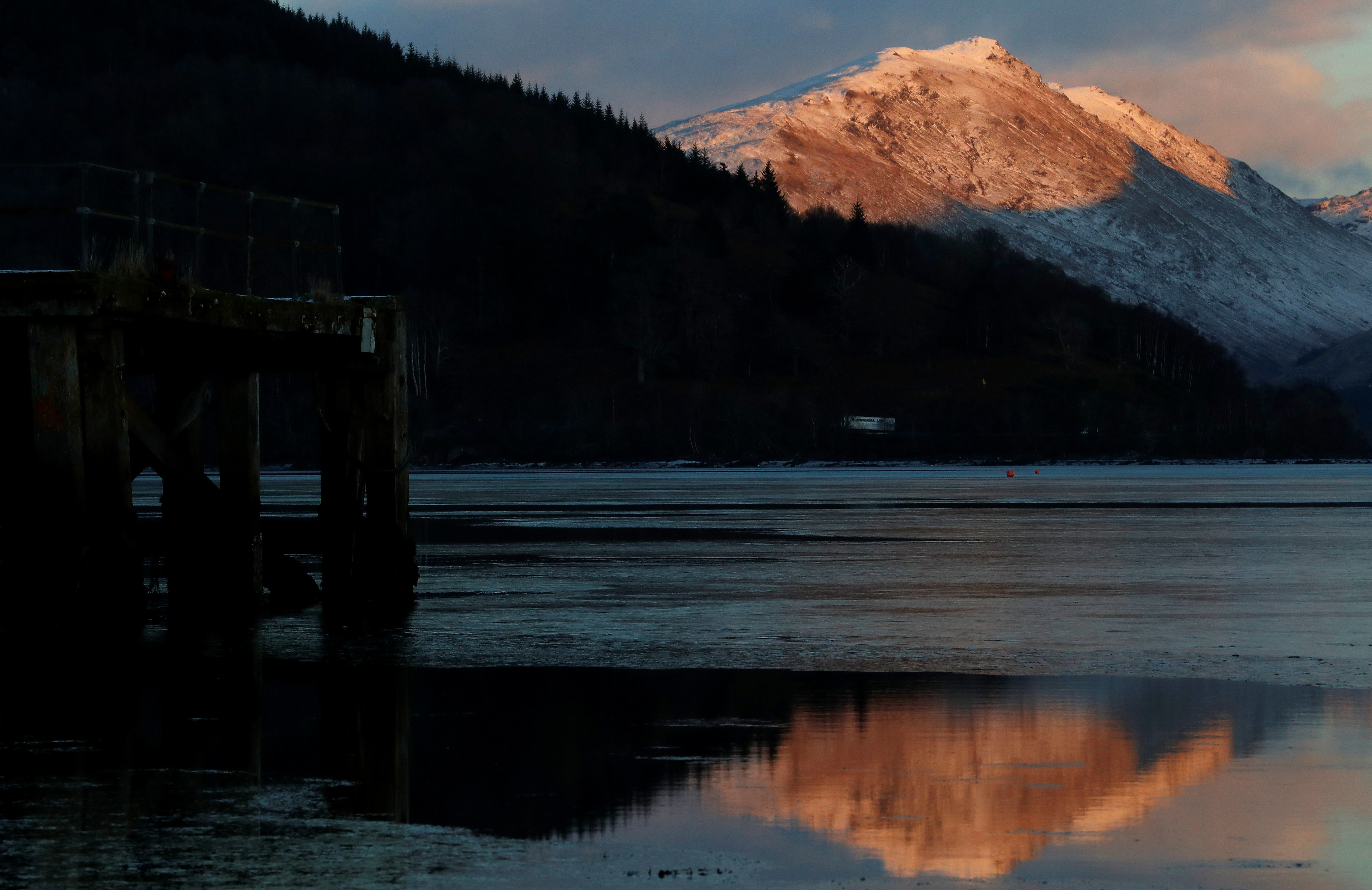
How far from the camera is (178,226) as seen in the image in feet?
68.9

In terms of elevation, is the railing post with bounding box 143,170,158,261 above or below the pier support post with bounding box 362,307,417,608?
above

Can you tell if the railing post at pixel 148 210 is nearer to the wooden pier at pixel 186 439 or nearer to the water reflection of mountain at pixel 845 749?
the wooden pier at pixel 186 439

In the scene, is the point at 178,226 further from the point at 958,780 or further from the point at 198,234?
the point at 958,780

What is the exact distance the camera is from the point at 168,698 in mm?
15625

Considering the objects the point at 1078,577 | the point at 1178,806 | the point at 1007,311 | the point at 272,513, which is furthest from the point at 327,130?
the point at 1178,806

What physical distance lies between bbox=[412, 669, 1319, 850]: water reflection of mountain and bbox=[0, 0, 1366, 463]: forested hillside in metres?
130

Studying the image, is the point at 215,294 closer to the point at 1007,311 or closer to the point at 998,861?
the point at 998,861

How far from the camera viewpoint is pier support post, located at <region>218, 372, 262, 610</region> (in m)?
22.8

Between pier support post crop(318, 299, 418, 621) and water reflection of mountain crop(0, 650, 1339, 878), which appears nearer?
water reflection of mountain crop(0, 650, 1339, 878)

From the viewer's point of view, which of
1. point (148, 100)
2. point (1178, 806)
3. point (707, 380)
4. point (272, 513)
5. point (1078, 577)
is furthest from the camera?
point (148, 100)

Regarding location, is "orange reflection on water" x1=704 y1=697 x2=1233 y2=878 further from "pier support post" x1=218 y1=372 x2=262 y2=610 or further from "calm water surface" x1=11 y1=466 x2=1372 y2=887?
"pier support post" x1=218 y1=372 x2=262 y2=610

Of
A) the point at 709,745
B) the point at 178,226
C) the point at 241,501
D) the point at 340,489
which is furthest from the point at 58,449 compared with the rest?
the point at 709,745

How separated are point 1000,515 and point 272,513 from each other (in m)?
23.7

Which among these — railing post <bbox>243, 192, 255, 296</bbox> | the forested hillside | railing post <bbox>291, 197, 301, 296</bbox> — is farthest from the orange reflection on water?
the forested hillside
